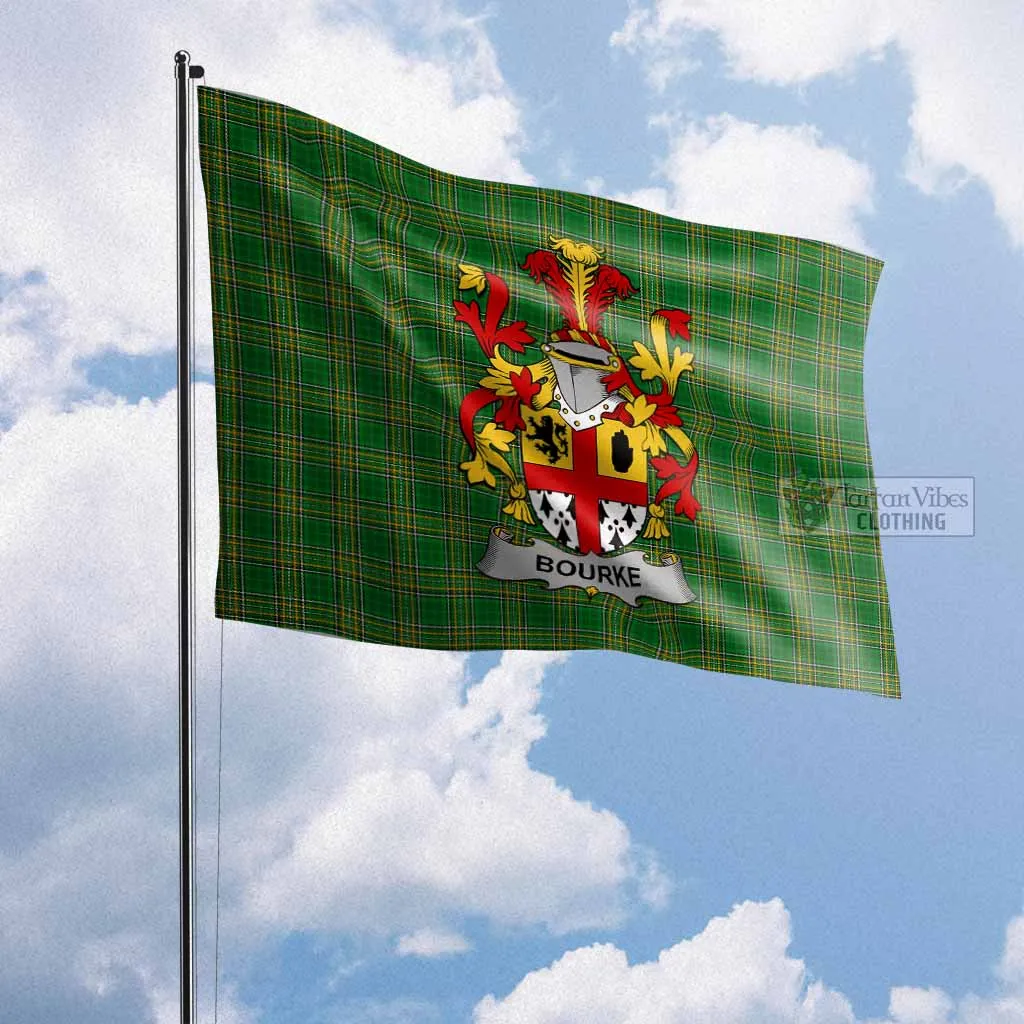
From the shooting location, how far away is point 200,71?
5.58 metres

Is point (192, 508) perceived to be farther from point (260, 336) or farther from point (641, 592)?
point (641, 592)

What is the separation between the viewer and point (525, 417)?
639 centimetres

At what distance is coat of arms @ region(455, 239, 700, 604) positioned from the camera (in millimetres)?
6281

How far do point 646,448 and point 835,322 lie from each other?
1.17 m

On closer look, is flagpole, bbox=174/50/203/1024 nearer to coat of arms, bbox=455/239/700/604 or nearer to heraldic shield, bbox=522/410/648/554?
coat of arms, bbox=455/239/700/604

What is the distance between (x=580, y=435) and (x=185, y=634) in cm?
202

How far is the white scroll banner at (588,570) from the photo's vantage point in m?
6.18

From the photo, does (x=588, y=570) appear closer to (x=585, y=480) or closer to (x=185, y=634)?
(x=585, y=480)

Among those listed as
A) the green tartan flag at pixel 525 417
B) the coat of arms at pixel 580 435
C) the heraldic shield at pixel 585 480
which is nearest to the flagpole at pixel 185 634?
the green tartan flag at pixel 525 417

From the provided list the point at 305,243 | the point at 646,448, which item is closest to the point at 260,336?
the point at 305,243

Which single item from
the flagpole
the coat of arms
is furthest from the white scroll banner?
the flagpole

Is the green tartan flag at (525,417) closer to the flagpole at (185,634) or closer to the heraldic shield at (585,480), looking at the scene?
the heraldic shield at (585,480)

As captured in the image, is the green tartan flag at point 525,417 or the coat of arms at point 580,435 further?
the coat of arms at point 580,435

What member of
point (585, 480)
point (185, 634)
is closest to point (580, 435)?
point (585, 480)
